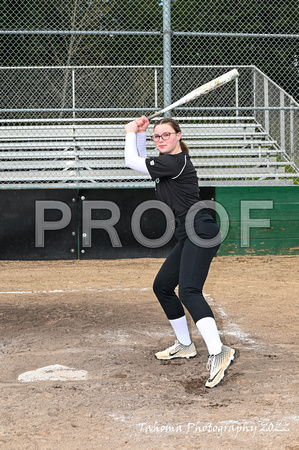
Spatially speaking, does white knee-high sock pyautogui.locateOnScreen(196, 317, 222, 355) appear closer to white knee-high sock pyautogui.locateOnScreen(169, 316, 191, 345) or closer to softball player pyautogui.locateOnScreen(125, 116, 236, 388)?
softball player pyautogui.locateOnScreen(125, 116, 236, 388)

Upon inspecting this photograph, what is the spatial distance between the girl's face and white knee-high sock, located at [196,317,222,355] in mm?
1201

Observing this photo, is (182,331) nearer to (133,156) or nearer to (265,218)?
(133,156)

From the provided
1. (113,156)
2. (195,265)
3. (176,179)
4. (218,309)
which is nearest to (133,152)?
(176,179)

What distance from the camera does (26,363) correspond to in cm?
416

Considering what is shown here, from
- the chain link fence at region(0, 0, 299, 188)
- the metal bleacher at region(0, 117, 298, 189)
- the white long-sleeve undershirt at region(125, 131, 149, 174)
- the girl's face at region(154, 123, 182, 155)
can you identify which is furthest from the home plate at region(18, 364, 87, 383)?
the metal bleacher at region(0, 117, 298, 189)

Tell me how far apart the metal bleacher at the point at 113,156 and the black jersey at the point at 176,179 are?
641 cm

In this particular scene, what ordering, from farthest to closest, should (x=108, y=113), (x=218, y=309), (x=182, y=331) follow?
(x=108, y=113) → (x=218, y=309) → (x=182, y=331)

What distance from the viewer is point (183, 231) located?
387 centimetres

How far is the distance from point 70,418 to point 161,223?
6.35 meters

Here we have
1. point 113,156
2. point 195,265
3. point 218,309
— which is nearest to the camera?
point 195,265

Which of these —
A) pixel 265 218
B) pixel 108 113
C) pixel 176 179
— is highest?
pixel 108 113

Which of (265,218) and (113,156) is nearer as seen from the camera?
(265,218)

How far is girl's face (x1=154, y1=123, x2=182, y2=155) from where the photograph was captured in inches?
153

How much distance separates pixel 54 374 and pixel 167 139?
1829 millimetres
